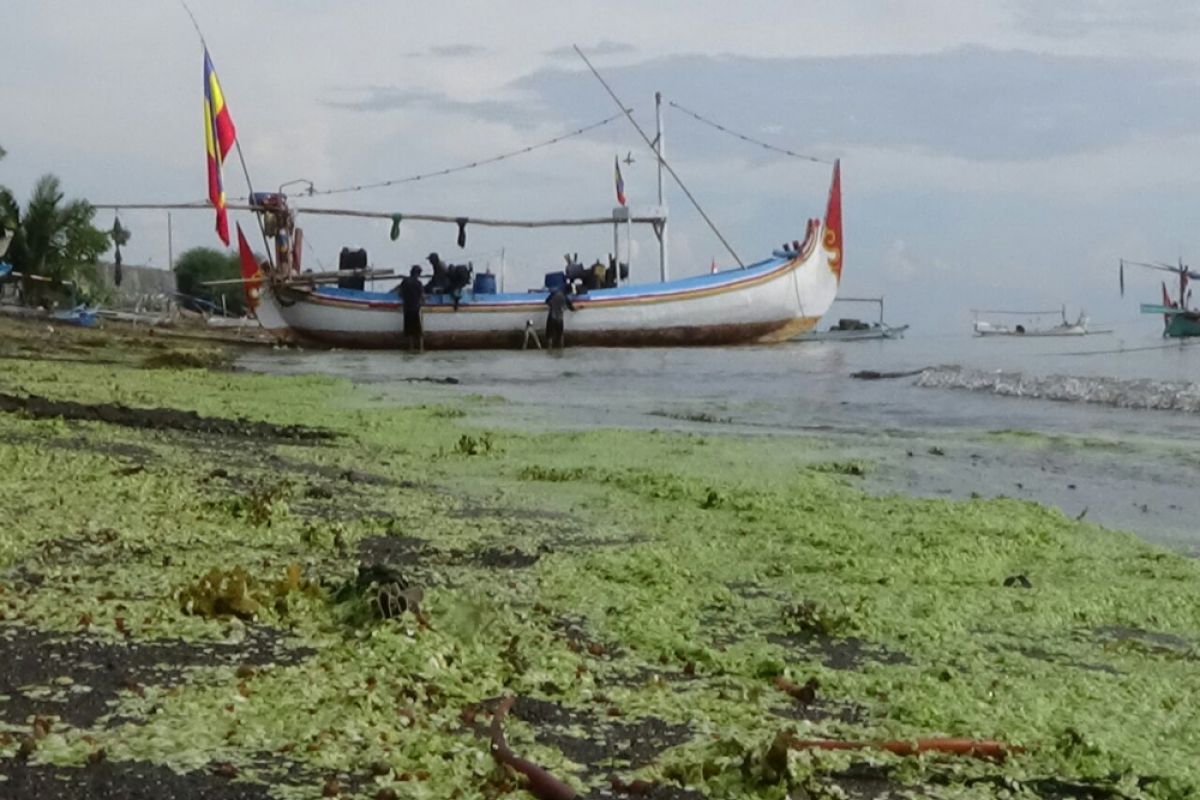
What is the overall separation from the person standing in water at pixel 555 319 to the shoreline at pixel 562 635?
29741mm

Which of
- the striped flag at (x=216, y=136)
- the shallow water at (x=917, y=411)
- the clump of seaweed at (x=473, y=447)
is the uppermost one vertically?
the striped flag at (x=216, y=136)

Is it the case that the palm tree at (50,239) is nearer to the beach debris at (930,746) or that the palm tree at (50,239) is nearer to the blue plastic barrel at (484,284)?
the blue plastic barrel at (484,284)

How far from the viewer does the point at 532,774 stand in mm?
2508

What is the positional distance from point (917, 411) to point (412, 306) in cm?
2262

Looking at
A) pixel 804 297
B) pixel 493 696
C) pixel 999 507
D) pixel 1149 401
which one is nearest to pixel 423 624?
pixel 493 696

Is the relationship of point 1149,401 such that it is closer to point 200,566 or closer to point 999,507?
point 999,507

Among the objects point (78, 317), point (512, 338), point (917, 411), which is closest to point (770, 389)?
point (917, 411)

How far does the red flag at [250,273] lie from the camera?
3809 centimetres

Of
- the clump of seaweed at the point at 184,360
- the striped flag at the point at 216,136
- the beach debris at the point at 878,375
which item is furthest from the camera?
the striped flag at the point at 216,136

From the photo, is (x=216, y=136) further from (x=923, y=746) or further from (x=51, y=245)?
(x=923, y=746)

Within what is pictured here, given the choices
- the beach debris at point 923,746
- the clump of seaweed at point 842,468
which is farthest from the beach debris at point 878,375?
the beach debris at point 923,746

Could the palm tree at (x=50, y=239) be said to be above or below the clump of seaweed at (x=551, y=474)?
above

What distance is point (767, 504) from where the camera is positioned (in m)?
6.58

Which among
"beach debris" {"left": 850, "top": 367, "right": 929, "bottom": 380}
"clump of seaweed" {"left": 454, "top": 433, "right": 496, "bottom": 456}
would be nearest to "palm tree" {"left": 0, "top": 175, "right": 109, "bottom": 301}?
"beach debris" {"left": 850, "top": 367, "right": 929, "bottom": 380}
